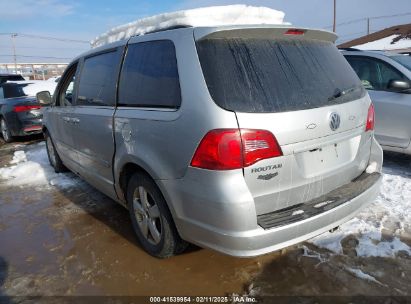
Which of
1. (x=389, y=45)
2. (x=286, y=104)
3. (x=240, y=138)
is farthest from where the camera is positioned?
(x=389, y=45)

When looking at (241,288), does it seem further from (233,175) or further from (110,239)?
(110,239)

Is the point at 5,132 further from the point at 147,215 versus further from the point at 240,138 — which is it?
the point at 240,138

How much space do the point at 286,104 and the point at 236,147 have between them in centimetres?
46

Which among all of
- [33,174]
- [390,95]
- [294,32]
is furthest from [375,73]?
[33,174]

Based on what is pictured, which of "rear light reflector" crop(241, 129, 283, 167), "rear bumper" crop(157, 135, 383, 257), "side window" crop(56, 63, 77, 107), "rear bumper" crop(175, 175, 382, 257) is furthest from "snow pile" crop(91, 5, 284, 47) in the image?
"side window" crop(56, 63, 77, 107)

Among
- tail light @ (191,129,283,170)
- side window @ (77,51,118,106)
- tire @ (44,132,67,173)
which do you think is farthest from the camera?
tire @ (44,132,67,173)

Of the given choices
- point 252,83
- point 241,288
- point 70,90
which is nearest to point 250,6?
point 252,83

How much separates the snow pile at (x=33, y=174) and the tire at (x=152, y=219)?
2430mm

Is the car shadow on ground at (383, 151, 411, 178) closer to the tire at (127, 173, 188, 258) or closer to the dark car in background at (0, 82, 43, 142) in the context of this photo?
the tire at (127, 173, 188, 258)

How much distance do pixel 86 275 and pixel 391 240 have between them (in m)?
2.57

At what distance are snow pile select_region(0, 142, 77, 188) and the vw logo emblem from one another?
12.9ft

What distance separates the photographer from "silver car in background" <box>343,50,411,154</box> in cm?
491

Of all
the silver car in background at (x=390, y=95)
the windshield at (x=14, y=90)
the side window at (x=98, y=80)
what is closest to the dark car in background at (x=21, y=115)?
the windshield at (x=14, y=90)

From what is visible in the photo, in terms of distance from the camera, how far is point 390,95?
5.07m
